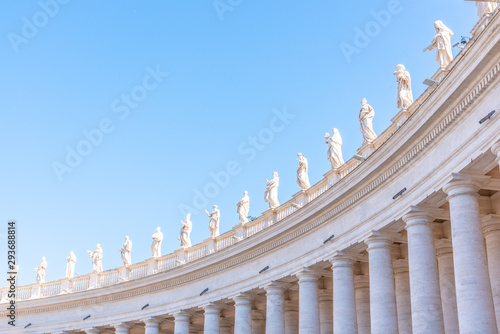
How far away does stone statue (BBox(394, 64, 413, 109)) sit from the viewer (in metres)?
45.9

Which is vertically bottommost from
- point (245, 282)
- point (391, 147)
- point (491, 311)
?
point (491, 311)

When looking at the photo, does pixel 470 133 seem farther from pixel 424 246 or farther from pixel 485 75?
pixel 424 246

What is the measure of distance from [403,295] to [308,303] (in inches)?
307

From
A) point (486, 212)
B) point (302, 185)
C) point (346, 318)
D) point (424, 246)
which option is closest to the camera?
point (424, 246)

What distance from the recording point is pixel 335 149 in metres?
56.0

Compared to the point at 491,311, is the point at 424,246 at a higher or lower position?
higher

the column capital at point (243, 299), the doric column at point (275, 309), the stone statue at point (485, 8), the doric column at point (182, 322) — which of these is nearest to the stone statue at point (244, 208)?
the column capital at point (243, 299)

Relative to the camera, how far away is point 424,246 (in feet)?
132

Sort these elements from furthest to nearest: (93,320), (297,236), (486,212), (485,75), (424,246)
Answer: (93,320) < (297,236) < (486,212) < (424,246) < (485,75)

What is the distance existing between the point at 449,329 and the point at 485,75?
65.2ft

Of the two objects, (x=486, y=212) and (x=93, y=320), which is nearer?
(x=486, y=212)

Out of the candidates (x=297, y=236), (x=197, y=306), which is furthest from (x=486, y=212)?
(x=197, y=306)

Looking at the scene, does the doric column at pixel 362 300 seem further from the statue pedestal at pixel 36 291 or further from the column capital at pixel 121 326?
the statue pedestal at pixel 36 291

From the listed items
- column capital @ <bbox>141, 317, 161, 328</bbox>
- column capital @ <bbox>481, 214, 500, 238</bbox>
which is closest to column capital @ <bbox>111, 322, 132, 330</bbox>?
column capital @ <bbox>141, 317, 161, 328</bbox>
